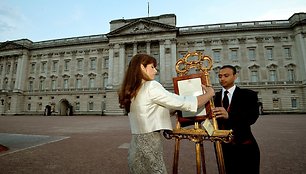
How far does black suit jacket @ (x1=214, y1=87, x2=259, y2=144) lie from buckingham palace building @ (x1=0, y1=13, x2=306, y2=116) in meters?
29.7

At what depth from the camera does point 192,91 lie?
2363 mm

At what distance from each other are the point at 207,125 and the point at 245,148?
2.70 feet

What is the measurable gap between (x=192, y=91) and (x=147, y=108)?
803mm

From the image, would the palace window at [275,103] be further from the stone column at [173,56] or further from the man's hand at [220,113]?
the man's hand at [220,113]

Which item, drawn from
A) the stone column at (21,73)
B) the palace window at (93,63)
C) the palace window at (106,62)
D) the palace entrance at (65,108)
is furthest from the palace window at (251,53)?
the stone column at (21,73)

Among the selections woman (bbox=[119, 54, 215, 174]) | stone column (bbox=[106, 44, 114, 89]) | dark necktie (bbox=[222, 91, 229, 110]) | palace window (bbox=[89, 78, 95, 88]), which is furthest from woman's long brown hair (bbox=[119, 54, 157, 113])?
palace window (bbox=[89, 78, 95, 88])

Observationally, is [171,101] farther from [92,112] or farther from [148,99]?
[92,112]

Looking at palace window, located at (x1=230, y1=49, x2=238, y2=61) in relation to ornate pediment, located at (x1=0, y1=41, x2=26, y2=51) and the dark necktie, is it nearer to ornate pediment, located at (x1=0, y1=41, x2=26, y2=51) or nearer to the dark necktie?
the dark necktie

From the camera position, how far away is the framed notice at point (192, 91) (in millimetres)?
2299

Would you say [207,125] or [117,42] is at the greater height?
[117,42]

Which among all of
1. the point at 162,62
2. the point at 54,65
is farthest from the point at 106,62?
the point at 54,65

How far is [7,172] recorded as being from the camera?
4.13 metres

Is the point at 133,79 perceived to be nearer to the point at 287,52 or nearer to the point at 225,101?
the point at 225,101

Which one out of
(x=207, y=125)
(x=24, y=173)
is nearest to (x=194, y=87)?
(x=207, y=125)
